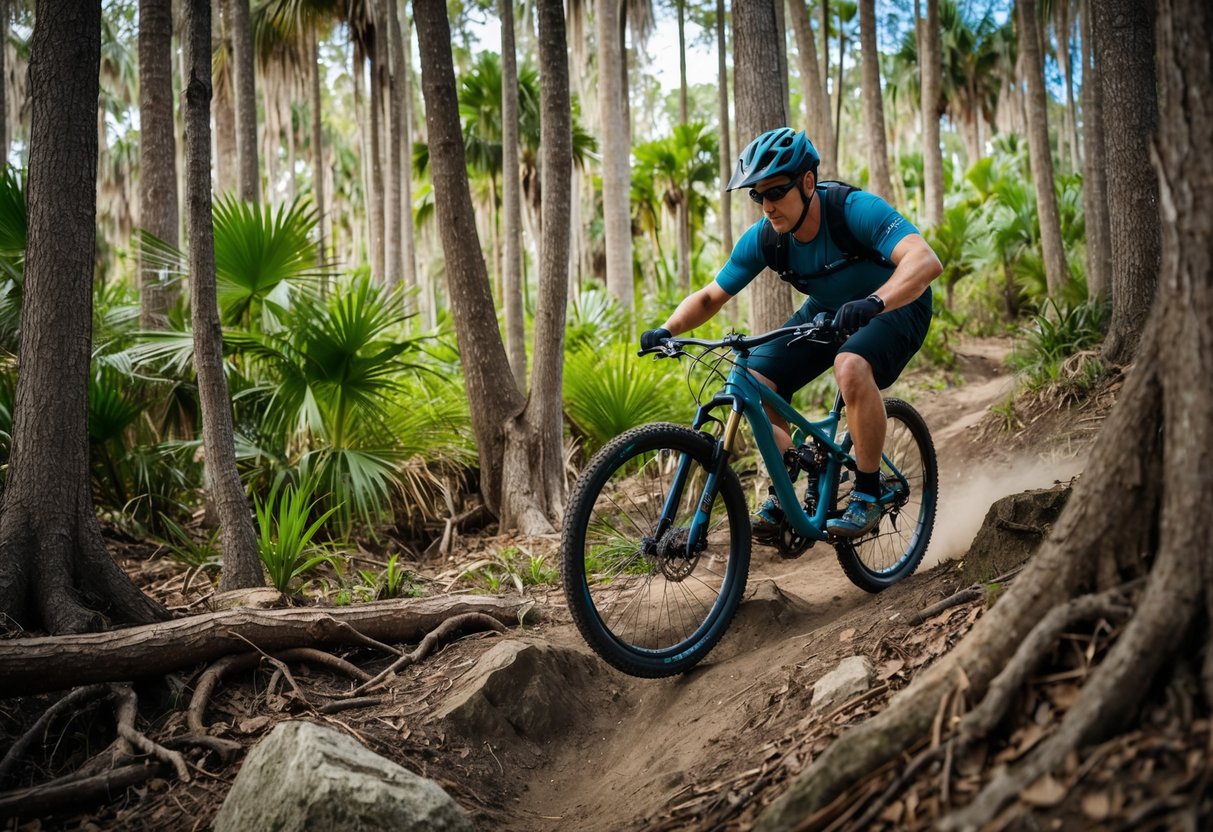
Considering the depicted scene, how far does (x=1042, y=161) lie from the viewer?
12625 mm

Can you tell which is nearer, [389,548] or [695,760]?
[695,760]

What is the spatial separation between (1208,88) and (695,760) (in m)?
2.63

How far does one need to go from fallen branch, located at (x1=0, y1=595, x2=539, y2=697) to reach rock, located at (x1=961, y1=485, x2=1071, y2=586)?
259 centimetres

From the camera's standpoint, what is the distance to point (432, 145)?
291 inches

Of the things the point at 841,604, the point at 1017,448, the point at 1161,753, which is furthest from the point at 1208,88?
the point at 1017,448

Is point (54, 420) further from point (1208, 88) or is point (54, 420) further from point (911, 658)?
point (1208, 88)

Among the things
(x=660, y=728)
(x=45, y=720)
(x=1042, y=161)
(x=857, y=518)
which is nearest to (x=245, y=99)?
(x=45, y=720)

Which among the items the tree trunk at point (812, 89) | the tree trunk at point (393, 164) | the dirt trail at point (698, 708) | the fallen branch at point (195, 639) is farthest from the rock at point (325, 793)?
the tree trunk at point (393, 164)

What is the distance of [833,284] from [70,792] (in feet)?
12.4

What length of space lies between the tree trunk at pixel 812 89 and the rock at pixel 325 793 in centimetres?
1205

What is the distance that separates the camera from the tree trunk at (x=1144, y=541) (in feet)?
6.52

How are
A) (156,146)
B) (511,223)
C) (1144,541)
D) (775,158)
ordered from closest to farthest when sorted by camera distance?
(1144,541)
(775,158)
(156,146)
(511,223)

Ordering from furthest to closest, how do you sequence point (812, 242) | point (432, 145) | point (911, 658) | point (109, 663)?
point (432, 145) < point (812, 242) < point (109, 663) < point (911, 658)

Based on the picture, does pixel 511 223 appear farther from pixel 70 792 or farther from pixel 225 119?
pixel 225 119
